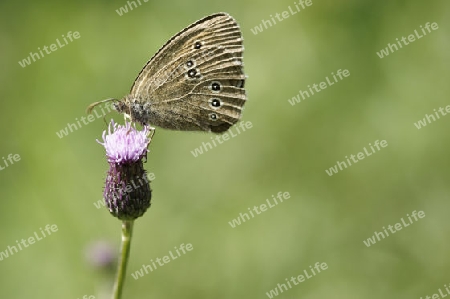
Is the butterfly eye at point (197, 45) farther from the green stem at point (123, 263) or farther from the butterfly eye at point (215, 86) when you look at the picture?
the green stem at point (123, 263)

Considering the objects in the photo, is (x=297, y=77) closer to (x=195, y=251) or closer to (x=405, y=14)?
(x=405, y=14)

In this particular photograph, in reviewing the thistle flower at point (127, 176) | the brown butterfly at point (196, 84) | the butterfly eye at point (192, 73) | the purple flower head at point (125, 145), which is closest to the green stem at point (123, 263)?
the thistle flower at point (127, 176)

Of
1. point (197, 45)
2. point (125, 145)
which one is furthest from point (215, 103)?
point (125, 145)

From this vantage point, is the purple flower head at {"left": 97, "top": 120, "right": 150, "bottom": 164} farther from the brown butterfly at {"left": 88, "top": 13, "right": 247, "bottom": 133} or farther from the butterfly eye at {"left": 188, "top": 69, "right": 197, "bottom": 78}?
the butterfly eye at {"left": 188, "top": 69, "right": 197, "bottom": 78}

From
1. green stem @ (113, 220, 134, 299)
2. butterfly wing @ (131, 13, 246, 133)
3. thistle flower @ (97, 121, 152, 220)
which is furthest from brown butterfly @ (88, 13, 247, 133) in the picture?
green stem @ (113, 220, 134, 299)

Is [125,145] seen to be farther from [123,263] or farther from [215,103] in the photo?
[123,263]

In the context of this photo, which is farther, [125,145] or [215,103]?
[215,103]

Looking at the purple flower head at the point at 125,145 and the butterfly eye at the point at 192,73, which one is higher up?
the butterfly eye at the point at 192,73

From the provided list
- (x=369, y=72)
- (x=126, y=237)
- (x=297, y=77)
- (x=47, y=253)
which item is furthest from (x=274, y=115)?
(x=126, y=237)
